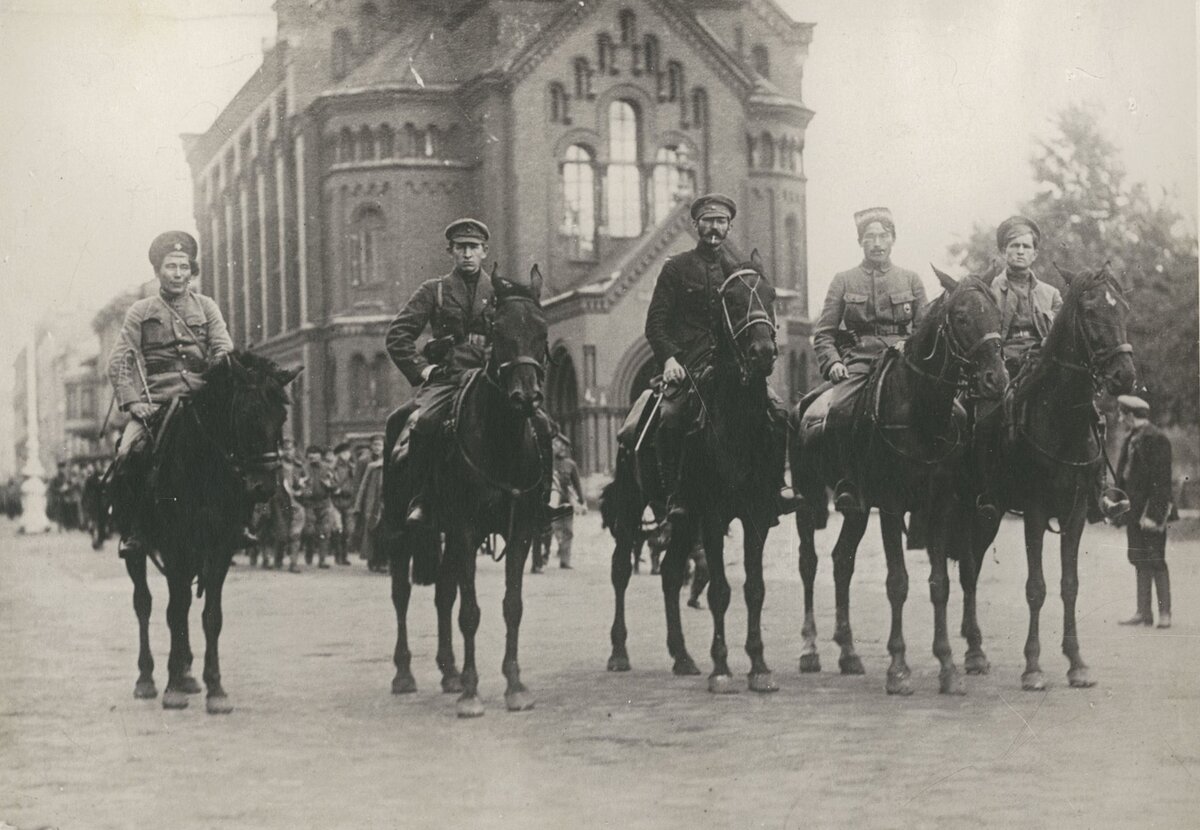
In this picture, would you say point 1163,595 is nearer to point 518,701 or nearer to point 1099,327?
point 1099,327

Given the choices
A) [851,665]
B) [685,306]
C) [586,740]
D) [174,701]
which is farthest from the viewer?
[851,665]

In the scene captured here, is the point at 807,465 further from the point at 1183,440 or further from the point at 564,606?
the point at 1183,440

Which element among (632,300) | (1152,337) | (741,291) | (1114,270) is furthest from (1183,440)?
(632,300)

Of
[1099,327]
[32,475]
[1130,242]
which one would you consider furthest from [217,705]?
[1130,242]

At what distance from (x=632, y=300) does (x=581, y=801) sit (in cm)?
3082

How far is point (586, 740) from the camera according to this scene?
930 cm

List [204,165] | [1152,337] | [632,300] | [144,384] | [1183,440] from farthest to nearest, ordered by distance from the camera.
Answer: [632,300]
[1183,440]
[1152,337]
[204,165]
[144,384]

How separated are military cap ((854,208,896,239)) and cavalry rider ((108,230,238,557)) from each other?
4561 mm

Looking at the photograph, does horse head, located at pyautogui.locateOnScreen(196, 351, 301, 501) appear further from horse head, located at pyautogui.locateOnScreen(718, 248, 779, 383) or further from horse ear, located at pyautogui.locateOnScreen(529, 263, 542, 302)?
horse head, located at pyautogui.locateOnScreen(718, 248, 779, 383)

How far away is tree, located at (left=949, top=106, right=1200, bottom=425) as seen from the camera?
12.6 m

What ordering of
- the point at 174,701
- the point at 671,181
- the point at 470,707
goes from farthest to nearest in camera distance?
the point at 671,181
the point at 174,701
the point at 470,707

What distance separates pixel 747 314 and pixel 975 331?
4.66 feet

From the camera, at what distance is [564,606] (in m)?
16.5

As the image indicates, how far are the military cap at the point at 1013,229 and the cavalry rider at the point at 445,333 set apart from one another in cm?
361
